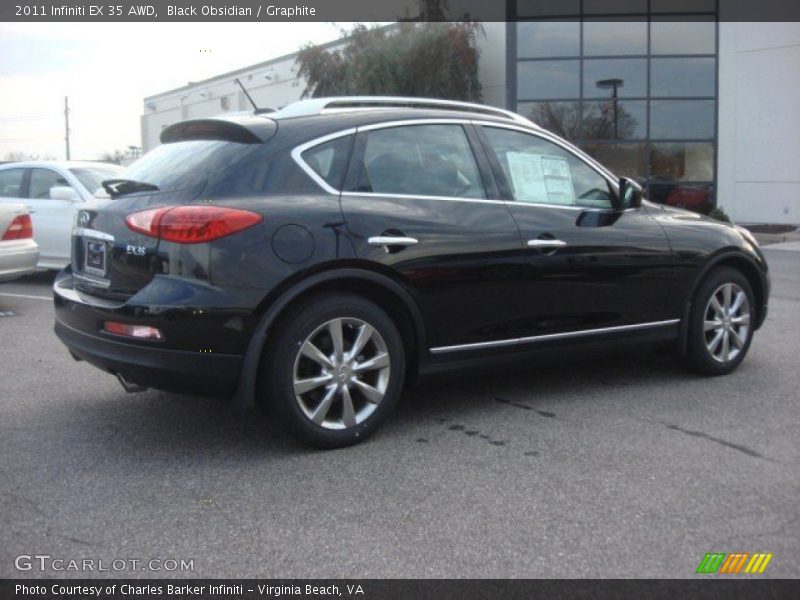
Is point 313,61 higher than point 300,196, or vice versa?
point 313,61

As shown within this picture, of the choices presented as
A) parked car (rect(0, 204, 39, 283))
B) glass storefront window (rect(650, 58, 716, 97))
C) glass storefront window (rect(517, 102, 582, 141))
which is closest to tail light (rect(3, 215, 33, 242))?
parked car (rect(0, 204, 39, 283))

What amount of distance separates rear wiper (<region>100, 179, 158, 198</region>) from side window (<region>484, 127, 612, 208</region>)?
1897mm

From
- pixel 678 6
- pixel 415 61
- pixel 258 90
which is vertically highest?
pixel 678 6

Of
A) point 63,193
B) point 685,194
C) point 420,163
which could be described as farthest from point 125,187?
point 685,194

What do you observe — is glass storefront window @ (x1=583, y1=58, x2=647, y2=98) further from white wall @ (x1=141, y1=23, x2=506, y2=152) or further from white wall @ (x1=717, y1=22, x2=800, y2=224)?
white wall @ (x1=141, y1=23, x2=506, y2=152)

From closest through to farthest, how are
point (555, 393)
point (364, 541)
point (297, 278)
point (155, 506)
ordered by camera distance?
point (364, 541) < point (155, 506) < point (297, 278) < point (555, 393)

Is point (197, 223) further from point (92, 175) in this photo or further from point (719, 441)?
point (92, 175)

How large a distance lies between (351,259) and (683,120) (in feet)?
67.6

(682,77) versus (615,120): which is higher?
(682,77)

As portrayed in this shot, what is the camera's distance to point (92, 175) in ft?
34.5
